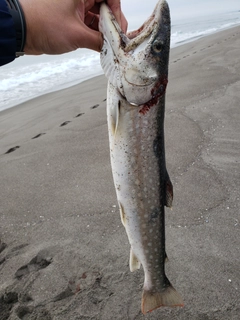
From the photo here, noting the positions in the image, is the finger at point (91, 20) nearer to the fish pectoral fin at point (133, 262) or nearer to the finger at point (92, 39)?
the finger at point (92, 39)

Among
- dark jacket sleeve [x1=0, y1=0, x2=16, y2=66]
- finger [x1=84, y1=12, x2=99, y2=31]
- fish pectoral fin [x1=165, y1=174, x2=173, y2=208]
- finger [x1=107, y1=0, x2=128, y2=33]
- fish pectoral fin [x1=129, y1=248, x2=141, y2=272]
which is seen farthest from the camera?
fish pectoral fin [x1=129, y1=248, x2=141, y2=272]

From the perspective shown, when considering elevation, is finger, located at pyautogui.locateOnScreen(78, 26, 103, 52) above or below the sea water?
above

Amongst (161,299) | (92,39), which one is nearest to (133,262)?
(161,299)

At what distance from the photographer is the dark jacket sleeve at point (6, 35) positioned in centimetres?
219

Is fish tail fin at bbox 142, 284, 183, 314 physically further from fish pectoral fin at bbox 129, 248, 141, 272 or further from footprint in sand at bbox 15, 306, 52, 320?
footprint in sand at bbox 15, 306, 52, 320

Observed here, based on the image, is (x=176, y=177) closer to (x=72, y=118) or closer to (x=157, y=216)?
(x=157, y=216)

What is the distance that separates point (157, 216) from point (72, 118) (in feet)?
17.0

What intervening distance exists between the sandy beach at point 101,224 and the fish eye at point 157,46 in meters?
2.07

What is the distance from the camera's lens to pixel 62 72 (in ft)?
55.3

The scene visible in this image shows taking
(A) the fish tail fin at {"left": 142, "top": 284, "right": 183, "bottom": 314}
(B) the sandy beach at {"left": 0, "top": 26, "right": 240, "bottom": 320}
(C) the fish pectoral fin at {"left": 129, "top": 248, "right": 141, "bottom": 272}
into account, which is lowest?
(B) the sandy beach at {"left": 0, "top": 26, "right": 240, "bottom": 320}

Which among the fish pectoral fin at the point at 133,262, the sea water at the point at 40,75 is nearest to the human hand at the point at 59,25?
the fish pectoral fin at the point at 133,262

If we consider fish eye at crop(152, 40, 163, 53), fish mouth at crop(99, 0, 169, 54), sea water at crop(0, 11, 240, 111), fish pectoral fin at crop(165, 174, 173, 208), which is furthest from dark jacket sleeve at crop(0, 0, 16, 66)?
sea water at crop(0, 11, 240, 111)

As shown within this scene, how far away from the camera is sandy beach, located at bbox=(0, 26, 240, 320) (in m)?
3.09

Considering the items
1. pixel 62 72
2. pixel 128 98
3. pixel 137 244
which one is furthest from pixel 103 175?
pixel 62 72
